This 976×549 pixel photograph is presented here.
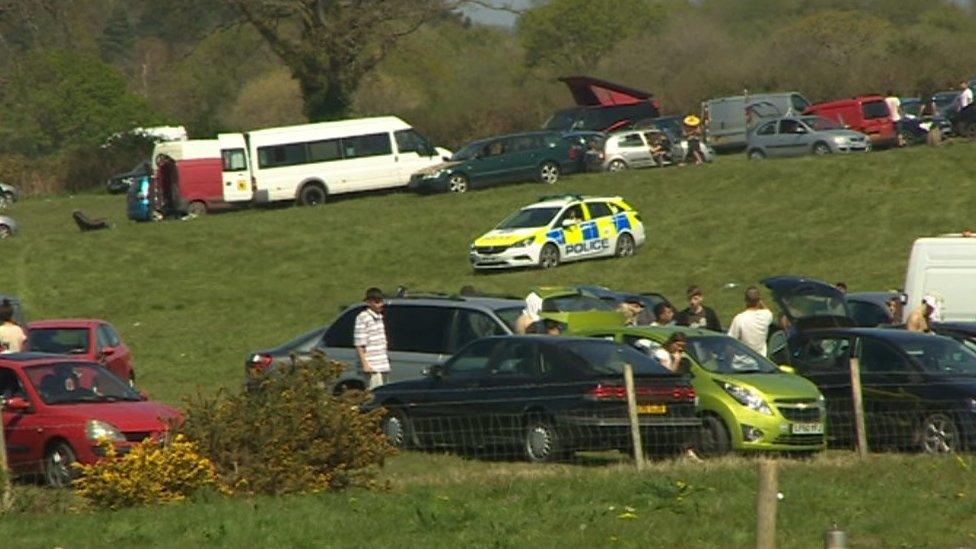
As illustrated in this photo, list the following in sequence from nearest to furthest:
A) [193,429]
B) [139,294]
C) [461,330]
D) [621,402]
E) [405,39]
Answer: [193,429] < [621,402] < [461,330] < [139,294] < [405,39]

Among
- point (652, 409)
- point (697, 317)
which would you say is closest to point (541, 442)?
point (652, 409)

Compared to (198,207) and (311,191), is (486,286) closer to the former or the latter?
(311,191)

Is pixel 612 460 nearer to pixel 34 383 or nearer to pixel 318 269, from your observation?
pixel 34 383

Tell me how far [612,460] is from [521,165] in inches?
1283

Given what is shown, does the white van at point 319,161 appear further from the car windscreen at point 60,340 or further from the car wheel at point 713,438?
the car wheel at point 713,438

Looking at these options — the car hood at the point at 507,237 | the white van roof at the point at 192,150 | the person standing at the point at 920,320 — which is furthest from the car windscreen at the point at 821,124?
the person standing at the point at 920,320

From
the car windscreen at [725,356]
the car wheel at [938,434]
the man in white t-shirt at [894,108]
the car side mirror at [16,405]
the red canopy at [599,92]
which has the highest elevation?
the red canopy at [599,92]

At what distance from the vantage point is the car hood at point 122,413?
18781 mm

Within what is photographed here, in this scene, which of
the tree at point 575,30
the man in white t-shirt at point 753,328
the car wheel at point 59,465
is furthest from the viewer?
the tree at point 575,30

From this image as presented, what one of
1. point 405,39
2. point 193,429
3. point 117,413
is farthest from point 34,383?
point 405,39

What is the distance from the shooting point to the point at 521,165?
50875mm

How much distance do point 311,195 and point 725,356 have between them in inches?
1298

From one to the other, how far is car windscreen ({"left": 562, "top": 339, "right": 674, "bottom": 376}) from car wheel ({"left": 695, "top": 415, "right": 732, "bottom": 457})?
732mm

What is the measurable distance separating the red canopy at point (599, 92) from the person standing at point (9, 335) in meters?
41.5
